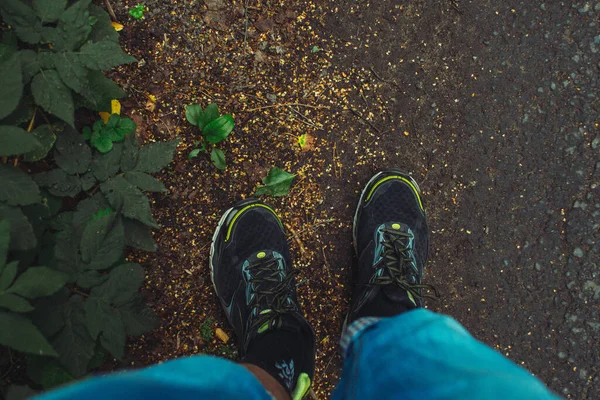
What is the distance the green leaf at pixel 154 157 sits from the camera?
1.73 metres

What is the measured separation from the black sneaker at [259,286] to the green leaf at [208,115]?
1.36ft

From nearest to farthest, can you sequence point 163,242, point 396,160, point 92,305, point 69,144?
A: point 92,305 → point 69,144 → point 163,242 → point 396,160

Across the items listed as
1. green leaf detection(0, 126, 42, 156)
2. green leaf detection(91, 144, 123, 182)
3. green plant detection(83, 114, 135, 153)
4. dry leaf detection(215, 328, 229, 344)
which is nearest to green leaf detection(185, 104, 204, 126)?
green plant detection(83, 114, 135, 153)

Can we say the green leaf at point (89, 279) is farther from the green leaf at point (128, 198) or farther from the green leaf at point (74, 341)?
the green leaf at point (128, 198)

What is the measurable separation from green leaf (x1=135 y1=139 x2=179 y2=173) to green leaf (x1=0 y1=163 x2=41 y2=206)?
15.2 inches

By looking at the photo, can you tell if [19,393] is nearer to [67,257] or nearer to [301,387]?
[67,257]

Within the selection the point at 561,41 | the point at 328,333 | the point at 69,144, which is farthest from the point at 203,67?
the point at 561,41

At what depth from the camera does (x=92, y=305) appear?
5.01 feet

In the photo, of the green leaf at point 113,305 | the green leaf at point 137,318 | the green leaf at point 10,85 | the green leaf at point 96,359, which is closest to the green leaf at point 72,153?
the green leaf at point 10,85

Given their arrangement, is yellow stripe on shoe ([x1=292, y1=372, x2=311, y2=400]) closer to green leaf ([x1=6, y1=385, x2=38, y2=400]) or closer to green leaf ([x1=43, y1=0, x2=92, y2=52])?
green leaf ([x1=6, y1=385, x2=38, y2=400])

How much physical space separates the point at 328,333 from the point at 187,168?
1.05 meters

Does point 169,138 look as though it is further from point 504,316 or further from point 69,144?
point 504,316

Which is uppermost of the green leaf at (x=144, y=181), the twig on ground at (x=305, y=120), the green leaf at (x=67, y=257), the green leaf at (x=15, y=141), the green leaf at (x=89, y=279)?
the green leaf at (x=15, y=141)

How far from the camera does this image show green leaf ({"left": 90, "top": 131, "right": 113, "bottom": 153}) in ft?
5.81
